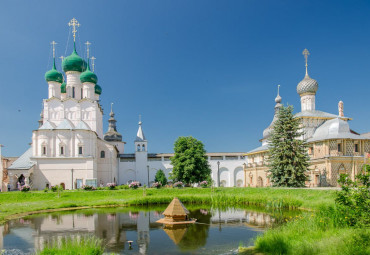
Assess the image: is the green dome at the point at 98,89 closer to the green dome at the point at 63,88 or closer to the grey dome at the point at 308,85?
the green dome at the point at 63,88

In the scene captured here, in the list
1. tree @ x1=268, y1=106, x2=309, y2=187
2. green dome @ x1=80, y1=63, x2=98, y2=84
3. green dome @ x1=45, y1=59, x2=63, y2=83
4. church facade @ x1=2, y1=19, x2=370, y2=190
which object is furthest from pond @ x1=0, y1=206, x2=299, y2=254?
green dome @ x1=45, y1=59, x2=63, y2=83

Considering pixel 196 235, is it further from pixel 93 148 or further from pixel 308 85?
pixel 93 148

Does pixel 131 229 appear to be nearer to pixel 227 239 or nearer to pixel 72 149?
pixel 227 239

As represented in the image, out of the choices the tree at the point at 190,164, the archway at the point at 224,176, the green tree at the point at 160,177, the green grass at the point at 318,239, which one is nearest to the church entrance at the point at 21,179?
the tree at the point at 190,164

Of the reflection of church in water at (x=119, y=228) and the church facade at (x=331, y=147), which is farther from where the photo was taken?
the church facade at (x=331, y=147)

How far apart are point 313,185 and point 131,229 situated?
67.6 feet

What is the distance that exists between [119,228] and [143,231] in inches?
50.7

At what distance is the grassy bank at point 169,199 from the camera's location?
19.2m

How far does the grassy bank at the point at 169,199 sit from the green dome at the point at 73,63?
1986 centimetres

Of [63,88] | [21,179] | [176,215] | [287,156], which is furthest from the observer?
[63,88]

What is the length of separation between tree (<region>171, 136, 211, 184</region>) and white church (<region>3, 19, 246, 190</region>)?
2597 millimetres

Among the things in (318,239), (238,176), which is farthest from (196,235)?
(238,176)

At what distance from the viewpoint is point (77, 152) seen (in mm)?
39188

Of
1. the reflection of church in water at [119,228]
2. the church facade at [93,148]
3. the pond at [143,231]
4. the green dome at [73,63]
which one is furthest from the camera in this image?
the green dome at [73,63]
